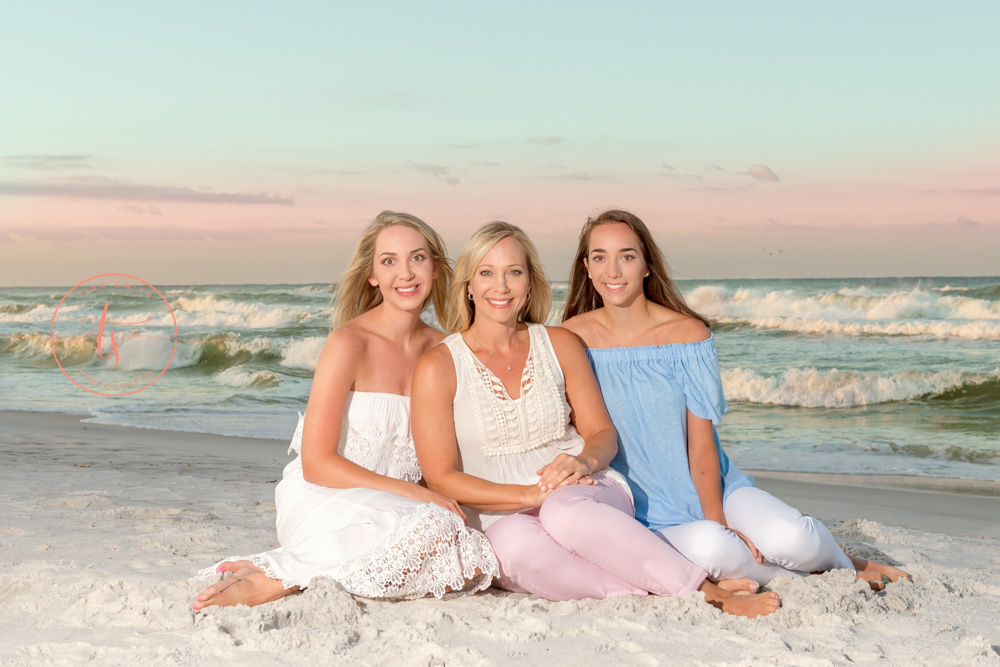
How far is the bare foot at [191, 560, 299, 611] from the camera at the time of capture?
3223 millimetres

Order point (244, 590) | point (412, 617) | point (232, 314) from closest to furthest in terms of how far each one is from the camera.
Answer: point (412, 617), point (244, 590), point (232, 314)

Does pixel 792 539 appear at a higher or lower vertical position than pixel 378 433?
lower

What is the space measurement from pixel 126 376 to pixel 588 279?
1582cm

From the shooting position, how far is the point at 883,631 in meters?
3.11

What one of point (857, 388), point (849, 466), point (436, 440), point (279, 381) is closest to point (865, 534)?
point (436, 440)

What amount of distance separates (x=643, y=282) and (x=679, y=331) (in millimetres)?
296

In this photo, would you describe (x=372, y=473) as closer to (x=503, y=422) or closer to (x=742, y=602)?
(x=503, y=422)

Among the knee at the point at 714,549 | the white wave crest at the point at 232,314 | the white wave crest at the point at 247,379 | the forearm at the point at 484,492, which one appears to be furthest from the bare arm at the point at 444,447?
the white wave crest at the point at 232,314

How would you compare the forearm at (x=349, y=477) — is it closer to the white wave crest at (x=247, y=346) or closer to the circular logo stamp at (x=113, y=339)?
the circular logo stamp at (x=113, y=339)

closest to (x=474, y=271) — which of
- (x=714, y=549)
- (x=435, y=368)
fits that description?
(x=435, y=368)

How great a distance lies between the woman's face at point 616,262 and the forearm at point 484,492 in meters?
0.95

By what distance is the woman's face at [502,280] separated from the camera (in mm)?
3578

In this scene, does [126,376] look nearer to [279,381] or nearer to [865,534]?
[279,381]

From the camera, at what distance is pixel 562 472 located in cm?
333
